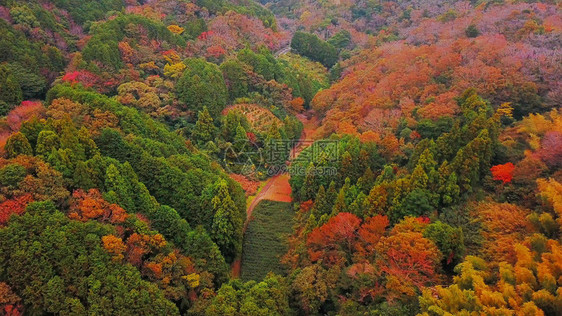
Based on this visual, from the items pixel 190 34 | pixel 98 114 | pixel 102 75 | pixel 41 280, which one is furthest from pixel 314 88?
pixel 41 280

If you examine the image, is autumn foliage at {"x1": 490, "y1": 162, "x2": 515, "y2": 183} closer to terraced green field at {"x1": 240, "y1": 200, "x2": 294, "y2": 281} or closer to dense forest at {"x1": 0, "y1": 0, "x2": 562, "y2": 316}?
dense forest at {"x1": 0, "y1": 0, "x2": 562, "y2": 316}

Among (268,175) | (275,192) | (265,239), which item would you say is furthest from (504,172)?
(268,175)

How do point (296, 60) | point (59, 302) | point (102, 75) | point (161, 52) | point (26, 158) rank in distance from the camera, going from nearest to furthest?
point (59, 302), point (26, 158), point (102, 75), point (161, 52), point (296, 60)

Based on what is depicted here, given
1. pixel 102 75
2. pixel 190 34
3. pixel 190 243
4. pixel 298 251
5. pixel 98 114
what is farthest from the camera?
pixel 190 34

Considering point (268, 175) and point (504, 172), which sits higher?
point (504, 172)

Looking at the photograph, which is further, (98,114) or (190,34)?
(190,34)

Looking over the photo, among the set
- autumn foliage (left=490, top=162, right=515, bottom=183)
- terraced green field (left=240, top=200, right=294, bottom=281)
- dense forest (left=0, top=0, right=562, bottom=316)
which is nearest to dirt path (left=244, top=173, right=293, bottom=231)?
dense forest (left=0, top=0, right=562, bottom=316)

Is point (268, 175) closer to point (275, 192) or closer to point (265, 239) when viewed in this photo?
point (275, 192)

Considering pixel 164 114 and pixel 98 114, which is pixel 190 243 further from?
pixel 164 114
